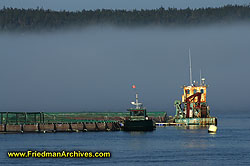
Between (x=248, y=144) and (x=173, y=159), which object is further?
(x=248, y=144)

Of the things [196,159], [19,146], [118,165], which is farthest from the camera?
[19,146]

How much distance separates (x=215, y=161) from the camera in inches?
5837

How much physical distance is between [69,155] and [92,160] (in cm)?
1088

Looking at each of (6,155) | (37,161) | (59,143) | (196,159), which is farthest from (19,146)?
(196,159)

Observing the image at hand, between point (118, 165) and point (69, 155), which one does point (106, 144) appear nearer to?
point (69, 155)

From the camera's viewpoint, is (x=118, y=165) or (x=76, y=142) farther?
(x=76, y=142)

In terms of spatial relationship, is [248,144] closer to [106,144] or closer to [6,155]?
[106,144]

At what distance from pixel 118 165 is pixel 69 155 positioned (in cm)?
1897

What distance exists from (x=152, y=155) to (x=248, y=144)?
122ft

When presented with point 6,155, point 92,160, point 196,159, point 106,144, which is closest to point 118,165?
point 92,160

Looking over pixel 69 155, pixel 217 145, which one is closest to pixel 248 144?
pixel 217 145

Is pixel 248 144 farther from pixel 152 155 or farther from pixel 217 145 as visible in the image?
pixel 152 155

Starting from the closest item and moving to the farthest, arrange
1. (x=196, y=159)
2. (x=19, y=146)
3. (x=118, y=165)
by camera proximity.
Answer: (x=118, y=165), (x=196, y=159), (x=19, y=146)

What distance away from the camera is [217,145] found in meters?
183
